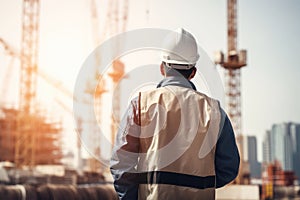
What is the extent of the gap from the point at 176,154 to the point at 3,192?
669cm

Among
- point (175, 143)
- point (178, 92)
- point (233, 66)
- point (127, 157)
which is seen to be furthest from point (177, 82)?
point (233, 66)

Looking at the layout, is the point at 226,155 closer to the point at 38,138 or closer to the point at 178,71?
the point at 178,71

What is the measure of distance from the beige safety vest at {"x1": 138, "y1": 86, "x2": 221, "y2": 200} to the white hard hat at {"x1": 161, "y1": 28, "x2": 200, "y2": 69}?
0.14 meters

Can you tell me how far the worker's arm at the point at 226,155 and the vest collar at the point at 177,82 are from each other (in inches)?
7.1

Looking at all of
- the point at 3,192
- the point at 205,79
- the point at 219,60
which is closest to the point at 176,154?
the point at 205,79

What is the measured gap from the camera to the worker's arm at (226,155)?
2.38m

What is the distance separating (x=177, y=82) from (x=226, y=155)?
1.15ft

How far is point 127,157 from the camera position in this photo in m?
2.21

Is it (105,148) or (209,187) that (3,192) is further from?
(209,187)

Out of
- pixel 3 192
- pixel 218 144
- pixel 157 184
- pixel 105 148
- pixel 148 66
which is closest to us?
pixel 157 184

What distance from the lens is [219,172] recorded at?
2.41 m

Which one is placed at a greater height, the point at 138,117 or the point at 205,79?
the point at 205,79

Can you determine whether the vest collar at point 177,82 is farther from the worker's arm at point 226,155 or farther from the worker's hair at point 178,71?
the worker's arm at point 226,155

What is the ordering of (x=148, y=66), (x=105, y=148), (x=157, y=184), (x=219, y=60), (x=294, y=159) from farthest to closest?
(x=294, y=159)
(x=219, y=60)
(x=105, y=148)
(x=148, y=66)
(x=157, y=184)
